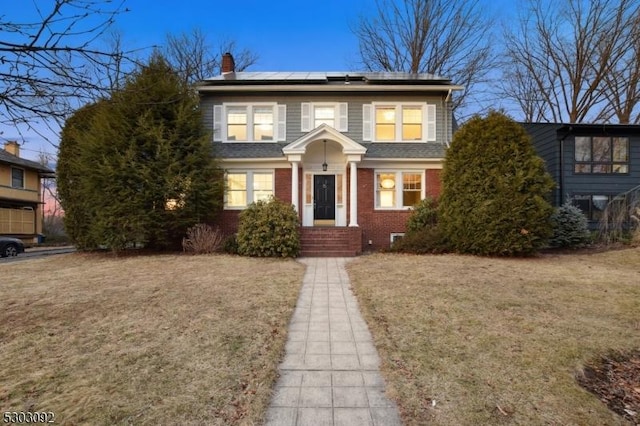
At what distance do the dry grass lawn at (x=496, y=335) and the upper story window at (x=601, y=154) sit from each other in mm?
9180

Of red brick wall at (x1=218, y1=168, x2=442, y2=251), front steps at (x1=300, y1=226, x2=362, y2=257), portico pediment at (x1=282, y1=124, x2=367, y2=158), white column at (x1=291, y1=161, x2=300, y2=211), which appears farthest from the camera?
red brick wall at (x1=218, y1=168, x2=442, y2=251)

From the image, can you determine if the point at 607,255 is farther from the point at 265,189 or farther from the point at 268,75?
the point at 268,75

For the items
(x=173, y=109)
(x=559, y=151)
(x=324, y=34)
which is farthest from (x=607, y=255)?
(x=324, y=34)

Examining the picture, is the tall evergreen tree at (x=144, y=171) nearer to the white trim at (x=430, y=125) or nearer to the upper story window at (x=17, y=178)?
the white trim at (x=430, y=125)

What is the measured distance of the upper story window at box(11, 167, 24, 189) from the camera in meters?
22.6

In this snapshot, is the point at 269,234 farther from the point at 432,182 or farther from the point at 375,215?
the point at 432,182

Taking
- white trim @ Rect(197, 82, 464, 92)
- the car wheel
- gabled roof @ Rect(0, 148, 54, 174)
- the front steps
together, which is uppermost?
white trim @ Rect(197, 82, 464, 92)

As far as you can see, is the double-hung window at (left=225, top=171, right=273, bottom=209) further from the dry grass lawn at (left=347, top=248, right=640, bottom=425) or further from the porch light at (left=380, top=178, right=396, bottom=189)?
the dry grass lawn at (left=347, top=248, right=640, bottom=425)

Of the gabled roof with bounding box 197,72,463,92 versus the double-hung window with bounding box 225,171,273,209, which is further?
the double-hung window with bounding box 225,171,273,209

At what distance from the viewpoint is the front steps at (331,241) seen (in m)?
11.5

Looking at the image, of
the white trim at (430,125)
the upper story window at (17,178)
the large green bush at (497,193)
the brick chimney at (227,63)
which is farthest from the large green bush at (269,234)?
the upper story window at (17,178)

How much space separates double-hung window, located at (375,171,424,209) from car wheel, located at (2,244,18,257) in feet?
56.7

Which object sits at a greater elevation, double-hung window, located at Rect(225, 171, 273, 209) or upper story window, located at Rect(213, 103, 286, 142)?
upper story window, located at Rect(213, 103, 286, 142)

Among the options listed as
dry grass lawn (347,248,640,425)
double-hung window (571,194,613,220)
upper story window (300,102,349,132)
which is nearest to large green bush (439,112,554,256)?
dry grass lawn (347,248,640,425)
